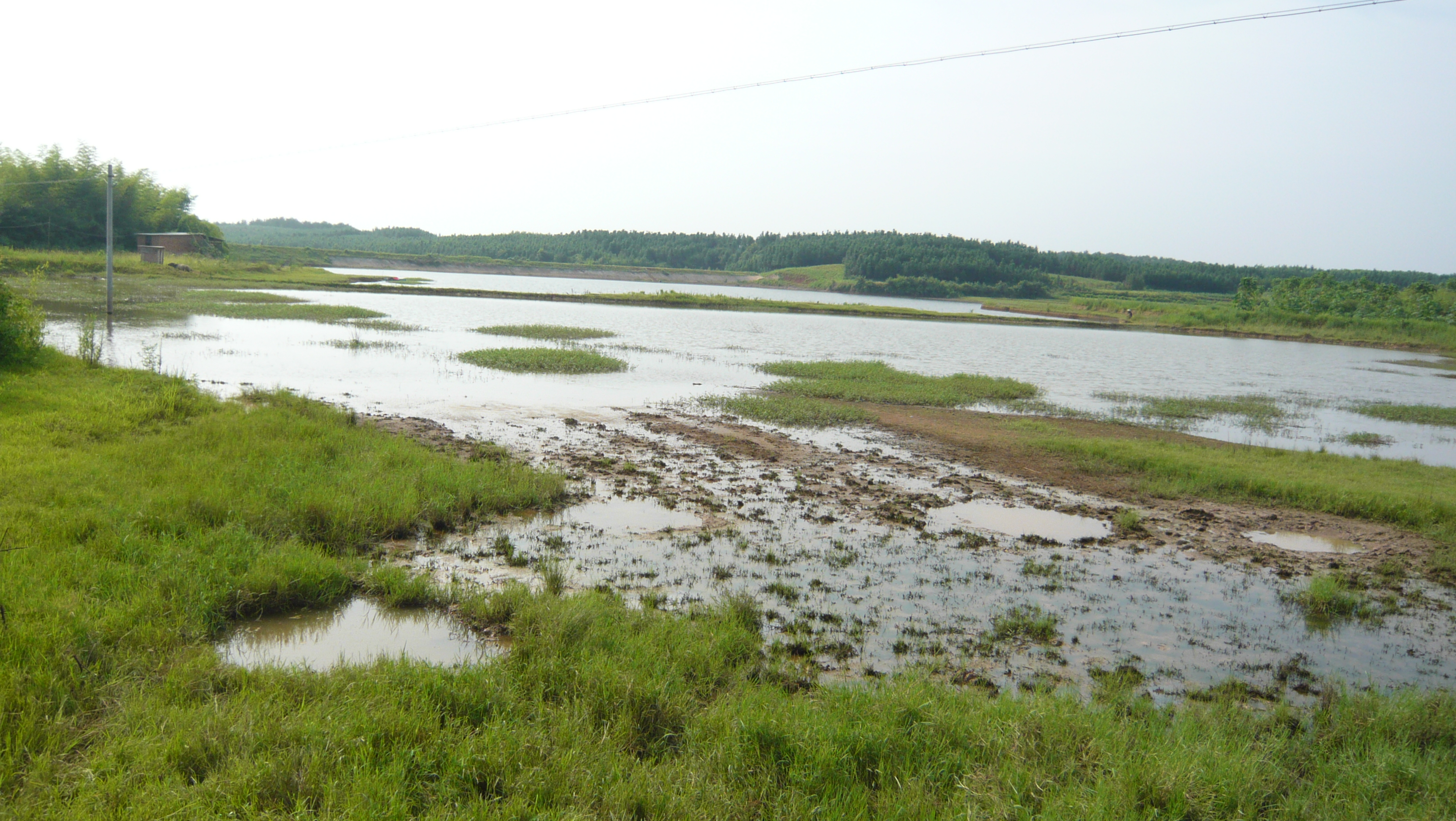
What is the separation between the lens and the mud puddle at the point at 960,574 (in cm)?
709

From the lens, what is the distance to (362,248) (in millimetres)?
179000

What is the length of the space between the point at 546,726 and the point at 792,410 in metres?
15.2

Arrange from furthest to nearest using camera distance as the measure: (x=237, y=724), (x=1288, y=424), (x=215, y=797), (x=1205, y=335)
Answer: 1. (x=1205, y=335)
2. (x=1288, y=424)
3. (x=237, y=724)
4. (x=215, y=797)

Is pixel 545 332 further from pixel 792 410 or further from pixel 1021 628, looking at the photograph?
pixel 1021 628

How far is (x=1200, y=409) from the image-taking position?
24297 mm

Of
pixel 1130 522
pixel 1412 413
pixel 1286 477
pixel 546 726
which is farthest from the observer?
pixel 1412 413


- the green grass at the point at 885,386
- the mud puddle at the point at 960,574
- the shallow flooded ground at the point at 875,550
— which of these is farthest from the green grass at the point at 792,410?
the mud puddle at the point at 960,574

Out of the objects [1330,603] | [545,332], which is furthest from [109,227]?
[1330,603]

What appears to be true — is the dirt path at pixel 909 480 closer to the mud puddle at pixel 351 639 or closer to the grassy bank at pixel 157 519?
the grassy bank at pixel 157 519

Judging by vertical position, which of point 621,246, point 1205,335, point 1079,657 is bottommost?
point 1079,657

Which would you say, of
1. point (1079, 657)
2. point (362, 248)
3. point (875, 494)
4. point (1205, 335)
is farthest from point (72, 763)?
point (362, 248)

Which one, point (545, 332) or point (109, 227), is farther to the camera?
point (545, 332)

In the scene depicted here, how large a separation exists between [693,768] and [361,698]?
220 centimetres

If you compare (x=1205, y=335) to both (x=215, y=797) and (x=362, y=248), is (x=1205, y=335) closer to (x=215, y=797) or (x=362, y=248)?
(x=215, y=797)
